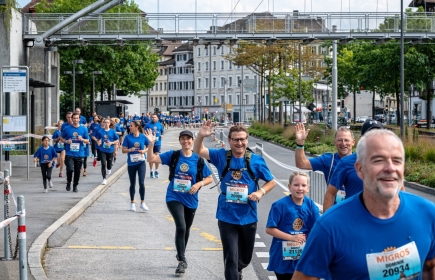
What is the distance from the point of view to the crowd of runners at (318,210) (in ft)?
12.2

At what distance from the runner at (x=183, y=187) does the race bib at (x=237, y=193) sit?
→ 1.89 metres

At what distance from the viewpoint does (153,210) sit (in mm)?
17609

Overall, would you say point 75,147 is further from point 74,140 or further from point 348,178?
point 348,178

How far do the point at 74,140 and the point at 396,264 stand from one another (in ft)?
57.1

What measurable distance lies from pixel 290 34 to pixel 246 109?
103788 mm

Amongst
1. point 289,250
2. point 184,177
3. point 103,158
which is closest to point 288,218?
point 289,250

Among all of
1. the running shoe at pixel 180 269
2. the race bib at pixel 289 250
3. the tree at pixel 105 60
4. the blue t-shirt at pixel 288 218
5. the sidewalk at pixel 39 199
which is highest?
the tree at pixel 105 60

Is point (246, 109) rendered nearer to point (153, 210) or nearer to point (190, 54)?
point (190, 54)

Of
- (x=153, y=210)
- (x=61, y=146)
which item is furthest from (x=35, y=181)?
(x=153, y=210)

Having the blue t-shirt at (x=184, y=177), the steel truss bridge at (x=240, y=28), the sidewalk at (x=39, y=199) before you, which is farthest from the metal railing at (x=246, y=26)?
the blue t-shirt at (x=184, y=177)

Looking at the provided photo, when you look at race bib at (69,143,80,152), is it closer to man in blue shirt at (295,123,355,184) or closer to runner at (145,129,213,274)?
runner at (145,129,213,274)

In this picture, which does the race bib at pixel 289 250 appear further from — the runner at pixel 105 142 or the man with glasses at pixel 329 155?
the runner at pixel 105 142

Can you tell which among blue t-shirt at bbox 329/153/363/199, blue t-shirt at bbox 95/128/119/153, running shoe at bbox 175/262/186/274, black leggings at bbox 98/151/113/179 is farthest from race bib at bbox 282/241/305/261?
blue t-shirt at bbox 95/128/119/153

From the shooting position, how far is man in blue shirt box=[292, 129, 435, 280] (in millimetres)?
3689
